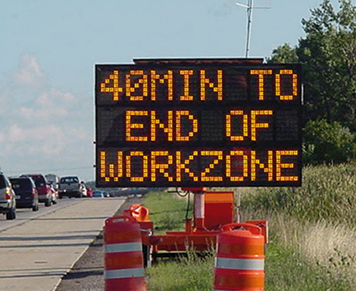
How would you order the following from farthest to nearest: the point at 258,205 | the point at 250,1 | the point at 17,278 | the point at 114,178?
1. the point at 258,205
2. the point at 250,1
3. the point at 17,278
4. the point at 114,178

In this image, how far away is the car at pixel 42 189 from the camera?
56.0 m

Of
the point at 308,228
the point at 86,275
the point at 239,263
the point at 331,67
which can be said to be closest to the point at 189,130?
the point at 86,275

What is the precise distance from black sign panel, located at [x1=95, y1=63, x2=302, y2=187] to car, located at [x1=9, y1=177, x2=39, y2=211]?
32070 mm

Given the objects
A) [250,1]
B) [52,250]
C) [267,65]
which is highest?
[250,1]

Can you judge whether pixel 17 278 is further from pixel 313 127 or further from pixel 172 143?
pixel 313 127

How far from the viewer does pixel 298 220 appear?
23.1 meters

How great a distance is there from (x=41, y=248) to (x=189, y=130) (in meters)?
9.19

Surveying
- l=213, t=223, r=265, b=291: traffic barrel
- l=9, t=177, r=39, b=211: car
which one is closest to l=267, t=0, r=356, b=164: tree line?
l=9, t=177, r=39, b=211: car

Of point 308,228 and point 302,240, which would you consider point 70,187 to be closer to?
point 308,228

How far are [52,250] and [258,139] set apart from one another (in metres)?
8.92

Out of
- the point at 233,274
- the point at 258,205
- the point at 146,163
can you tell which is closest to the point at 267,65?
the point at 146,163

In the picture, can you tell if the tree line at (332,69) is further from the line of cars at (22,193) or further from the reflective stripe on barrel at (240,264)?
the reflective stripe on barrel at (240,264)

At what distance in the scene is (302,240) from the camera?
60.2 feet

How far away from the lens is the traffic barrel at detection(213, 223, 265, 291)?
10547 millimetres
